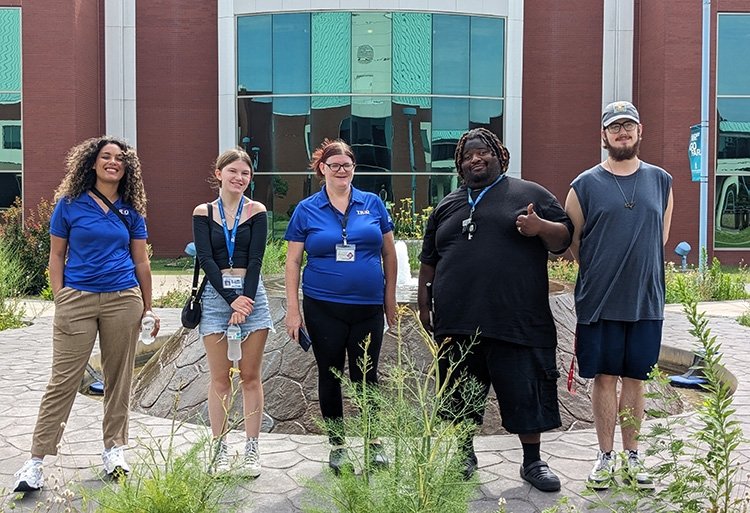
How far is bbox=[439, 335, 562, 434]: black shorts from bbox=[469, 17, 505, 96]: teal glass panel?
69.3ft

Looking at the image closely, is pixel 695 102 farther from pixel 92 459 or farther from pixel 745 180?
pixel 92 459

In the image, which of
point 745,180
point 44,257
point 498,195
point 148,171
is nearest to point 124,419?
point 498,195

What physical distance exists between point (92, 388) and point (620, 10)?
23.5 meters

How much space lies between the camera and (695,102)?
24.3m

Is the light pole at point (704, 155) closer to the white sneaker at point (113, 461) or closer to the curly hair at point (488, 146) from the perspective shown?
the curly hair at point (488, 146)

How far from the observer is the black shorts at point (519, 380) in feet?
13.8

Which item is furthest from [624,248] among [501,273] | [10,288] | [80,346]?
[10,288]

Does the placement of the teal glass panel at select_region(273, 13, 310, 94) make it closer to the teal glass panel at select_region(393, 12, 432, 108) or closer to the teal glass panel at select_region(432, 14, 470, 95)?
the teal glass panel at select_region(393, 12, 432, 108)

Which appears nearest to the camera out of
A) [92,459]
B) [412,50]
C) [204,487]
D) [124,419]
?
[204,487]

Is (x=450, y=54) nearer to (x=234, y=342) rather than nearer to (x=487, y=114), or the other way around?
(x=487, y=114)

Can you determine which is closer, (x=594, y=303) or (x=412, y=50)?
(x=594, y=303)

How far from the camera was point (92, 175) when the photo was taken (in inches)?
168

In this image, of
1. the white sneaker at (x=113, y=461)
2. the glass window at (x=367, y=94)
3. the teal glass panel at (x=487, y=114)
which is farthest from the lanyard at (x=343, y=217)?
the teal glass panel at (x=487, y=114)

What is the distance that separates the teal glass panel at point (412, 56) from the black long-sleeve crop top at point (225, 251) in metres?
19.9
